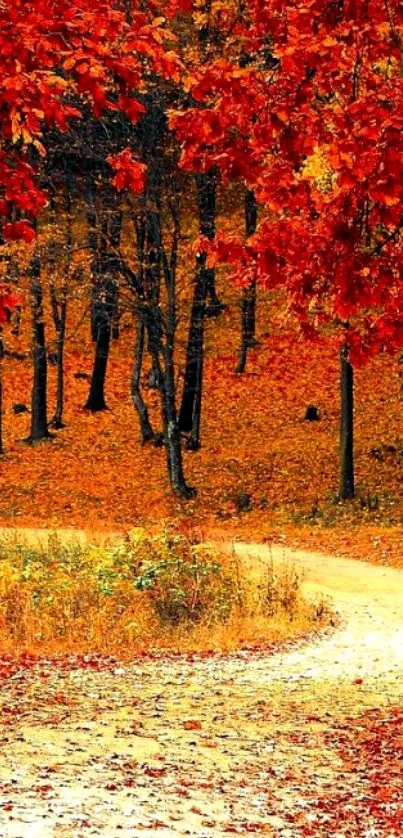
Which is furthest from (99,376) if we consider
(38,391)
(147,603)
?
(147,603)

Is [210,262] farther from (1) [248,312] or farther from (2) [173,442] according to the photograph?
(1) [248,312]

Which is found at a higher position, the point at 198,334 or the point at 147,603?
the point at 198,334

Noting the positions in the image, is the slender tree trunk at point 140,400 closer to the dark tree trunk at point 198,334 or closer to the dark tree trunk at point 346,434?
the dark tree trunk at point 198,334

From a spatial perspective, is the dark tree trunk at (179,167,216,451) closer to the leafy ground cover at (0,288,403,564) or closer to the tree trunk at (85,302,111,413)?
the leafy ground cover at (0,288,403,564)

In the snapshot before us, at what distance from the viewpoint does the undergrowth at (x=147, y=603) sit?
499 inches

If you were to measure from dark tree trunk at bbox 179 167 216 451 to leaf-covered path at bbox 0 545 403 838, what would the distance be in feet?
49.3

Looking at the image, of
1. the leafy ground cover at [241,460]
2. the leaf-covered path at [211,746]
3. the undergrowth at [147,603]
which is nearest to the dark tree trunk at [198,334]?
the leafy ground cover at [241,460]

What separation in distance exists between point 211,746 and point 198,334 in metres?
20.7

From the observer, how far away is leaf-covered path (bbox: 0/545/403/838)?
6898 millimetres

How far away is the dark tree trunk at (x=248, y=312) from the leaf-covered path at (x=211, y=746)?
2229 centimetres

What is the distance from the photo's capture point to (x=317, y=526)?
2295 centimetres

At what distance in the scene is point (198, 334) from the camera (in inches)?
1141

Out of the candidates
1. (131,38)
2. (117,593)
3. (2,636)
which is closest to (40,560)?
(117,593)

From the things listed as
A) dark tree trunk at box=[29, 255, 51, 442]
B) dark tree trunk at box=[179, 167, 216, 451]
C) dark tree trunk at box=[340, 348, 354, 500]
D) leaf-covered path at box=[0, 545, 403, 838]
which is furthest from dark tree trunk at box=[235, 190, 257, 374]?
leaf-covered path at box=[0, 545, 403, 838]
